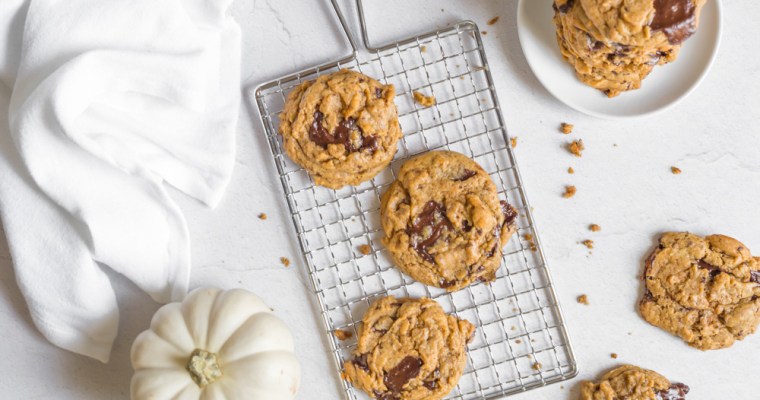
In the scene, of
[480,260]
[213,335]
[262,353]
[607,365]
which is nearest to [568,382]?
[607,365]

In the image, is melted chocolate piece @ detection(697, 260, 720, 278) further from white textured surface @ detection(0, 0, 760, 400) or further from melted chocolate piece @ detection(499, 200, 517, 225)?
melted chocolate piece @ detection(499, 200, 517, 225)

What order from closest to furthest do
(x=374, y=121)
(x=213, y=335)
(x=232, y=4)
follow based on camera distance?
(x=213, y=335)
(x=374, y=121)
(x=232, y=4)

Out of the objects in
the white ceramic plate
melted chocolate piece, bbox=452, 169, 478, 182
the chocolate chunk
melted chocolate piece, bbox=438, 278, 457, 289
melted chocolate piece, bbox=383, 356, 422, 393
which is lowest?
the chocolate chunk

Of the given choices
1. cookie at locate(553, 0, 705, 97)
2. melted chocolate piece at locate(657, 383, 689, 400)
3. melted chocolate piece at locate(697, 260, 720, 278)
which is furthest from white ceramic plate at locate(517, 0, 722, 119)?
melted chocolate piece at locate(657, 383, 689, 400)

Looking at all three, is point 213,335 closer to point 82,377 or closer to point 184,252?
point 184,252

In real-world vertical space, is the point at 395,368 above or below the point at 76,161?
below
